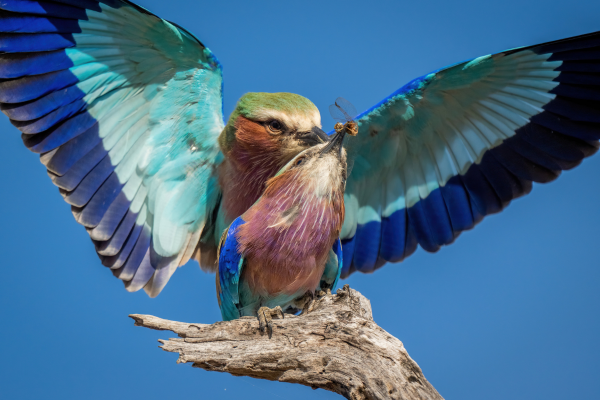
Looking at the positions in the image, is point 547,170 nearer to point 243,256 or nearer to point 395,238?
point 395,238

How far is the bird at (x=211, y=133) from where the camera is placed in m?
2.52

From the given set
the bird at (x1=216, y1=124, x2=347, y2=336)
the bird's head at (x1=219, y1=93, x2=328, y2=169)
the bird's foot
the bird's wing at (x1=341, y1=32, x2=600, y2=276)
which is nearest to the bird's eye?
the bird's head at (x1=219, y1=93, x2=328, y2=169)

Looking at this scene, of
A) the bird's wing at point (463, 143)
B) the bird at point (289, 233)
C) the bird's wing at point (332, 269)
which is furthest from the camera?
the bird's wing at point (463, 143)

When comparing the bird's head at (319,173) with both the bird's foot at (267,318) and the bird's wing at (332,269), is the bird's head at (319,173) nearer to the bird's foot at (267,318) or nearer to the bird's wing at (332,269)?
the bird's wing at (332,269)

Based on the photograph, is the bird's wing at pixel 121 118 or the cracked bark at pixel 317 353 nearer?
the cracked bark at pixel 317 353

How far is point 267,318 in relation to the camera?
6.88 ft

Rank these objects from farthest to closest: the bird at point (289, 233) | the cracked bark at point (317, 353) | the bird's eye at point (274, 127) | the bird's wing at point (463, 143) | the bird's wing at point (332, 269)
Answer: the bird's wing at point (463, 143)
the bird's eye at point (274, 127)
the bird's wing at point (332, 269)
the bird at point (289, 233)
the cracked bark at point (317, 353)

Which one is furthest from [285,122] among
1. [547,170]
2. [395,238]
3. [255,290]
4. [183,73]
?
[547,170]

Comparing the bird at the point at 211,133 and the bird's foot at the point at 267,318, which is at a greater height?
the bird at the point at 211,133

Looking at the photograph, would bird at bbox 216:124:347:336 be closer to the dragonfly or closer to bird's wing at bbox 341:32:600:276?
the dragonfly

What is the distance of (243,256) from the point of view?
2.25 metres

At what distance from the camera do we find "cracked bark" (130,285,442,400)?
6.35 feet

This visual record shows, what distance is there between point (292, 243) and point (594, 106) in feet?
5.66

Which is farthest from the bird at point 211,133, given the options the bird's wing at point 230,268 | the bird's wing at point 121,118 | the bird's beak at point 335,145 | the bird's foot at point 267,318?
the bird's foot at point 267,318
